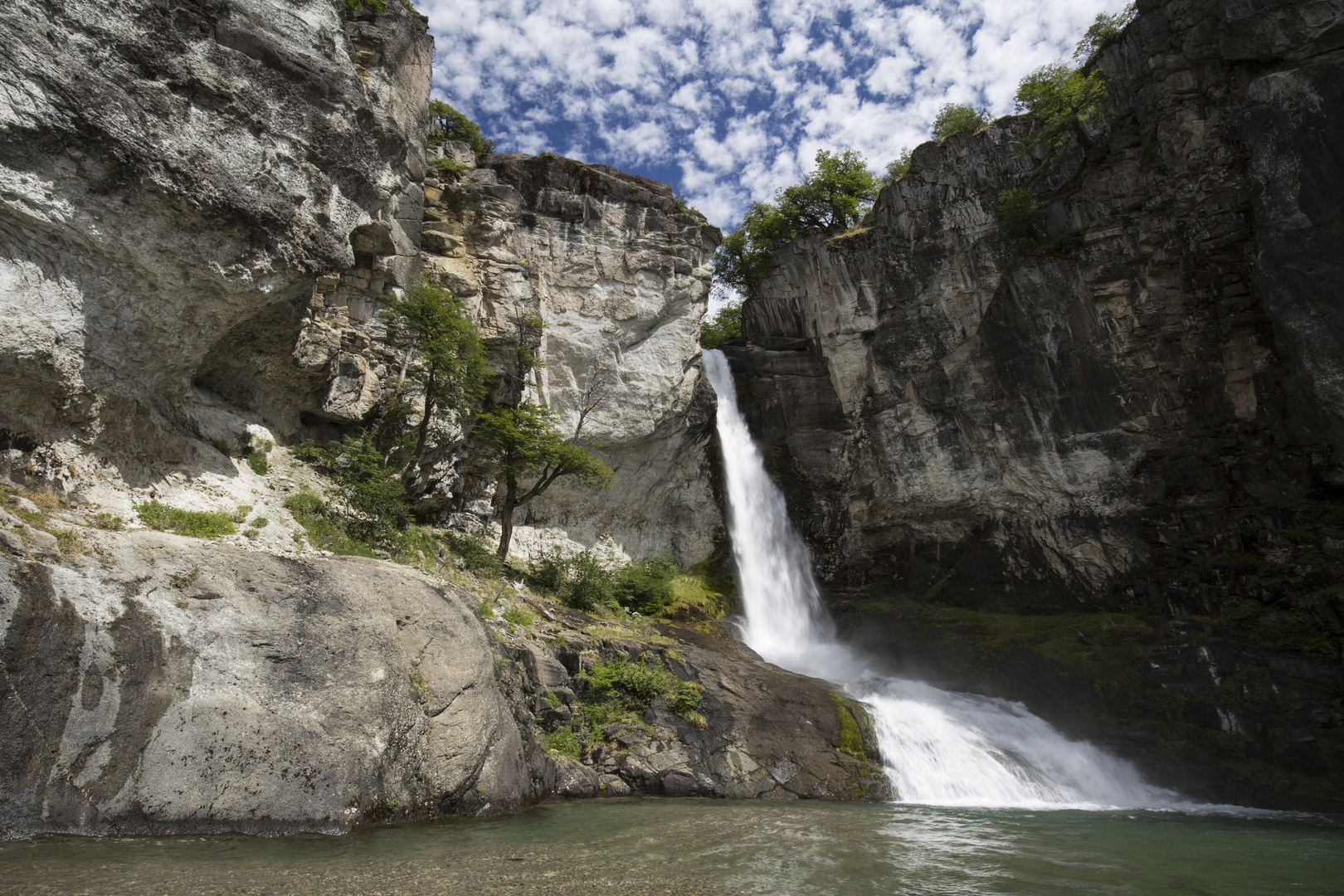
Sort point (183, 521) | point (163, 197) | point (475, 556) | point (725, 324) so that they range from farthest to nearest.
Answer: point (725, 324), point (475, 556), point (183, 521), point (163, 197)

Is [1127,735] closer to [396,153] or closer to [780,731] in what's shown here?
[780,731]

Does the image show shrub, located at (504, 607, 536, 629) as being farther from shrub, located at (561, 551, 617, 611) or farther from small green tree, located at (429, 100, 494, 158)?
small green tree, located at (429, 100, 494, 158)

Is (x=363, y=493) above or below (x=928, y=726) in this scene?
above

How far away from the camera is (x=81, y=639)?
7.17 metres

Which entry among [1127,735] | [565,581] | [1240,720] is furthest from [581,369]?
[1240,720]

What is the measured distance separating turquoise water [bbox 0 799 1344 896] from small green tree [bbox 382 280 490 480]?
10.1m

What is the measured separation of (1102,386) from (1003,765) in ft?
38.8

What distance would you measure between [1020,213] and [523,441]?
16.8 metres

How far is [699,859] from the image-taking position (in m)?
6.96

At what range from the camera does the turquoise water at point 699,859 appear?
555 cm

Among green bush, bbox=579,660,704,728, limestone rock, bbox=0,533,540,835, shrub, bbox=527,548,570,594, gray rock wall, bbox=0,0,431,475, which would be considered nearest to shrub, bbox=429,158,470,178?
gray rock wall, bbox=0,0,431,475

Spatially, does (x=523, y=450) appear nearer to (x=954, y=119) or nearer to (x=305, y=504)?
(x=305, y=504)

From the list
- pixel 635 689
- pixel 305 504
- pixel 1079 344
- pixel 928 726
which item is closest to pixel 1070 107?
pixel 1079 344

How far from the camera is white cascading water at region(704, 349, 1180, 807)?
1303 centimetres
